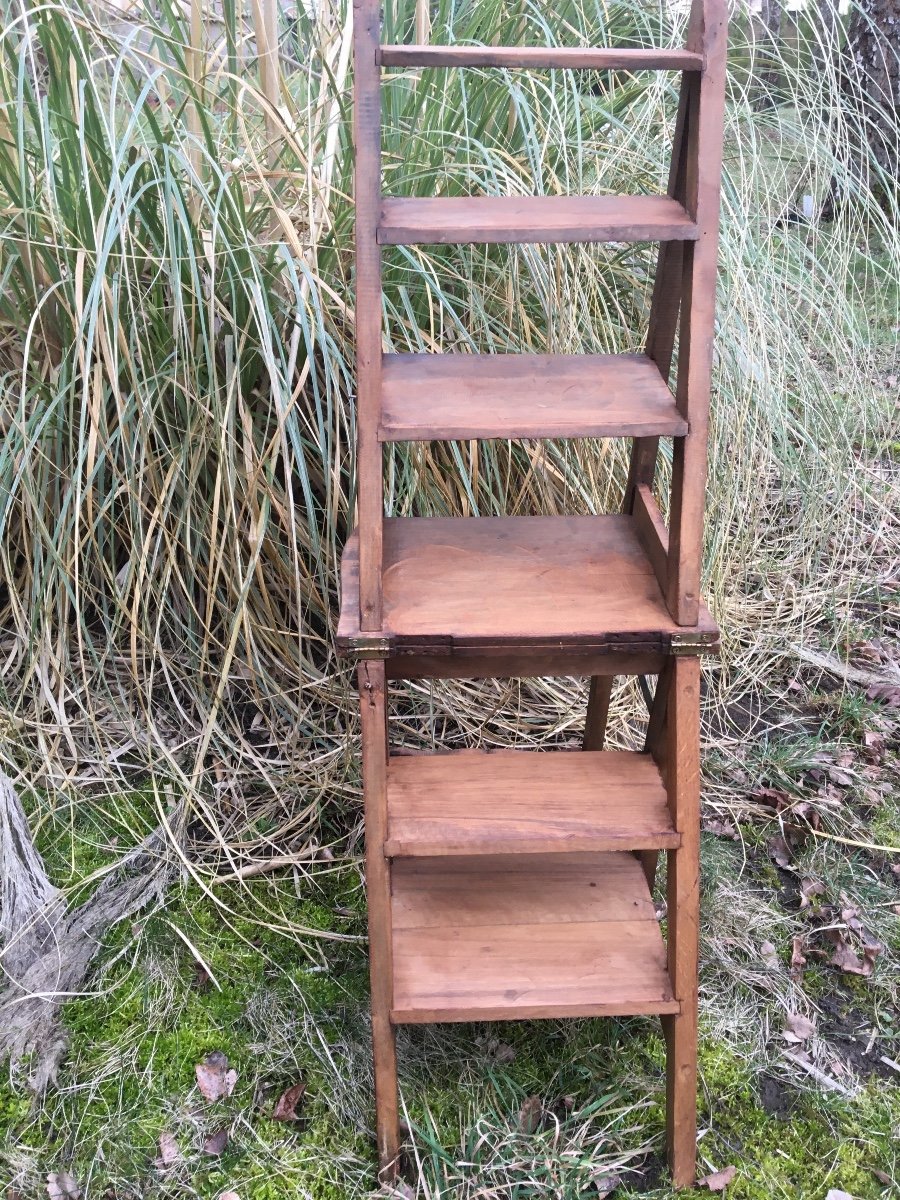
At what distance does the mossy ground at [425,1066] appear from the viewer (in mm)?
1634

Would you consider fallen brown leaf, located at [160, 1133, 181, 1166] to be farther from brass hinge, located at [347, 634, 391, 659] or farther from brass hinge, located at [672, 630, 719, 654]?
brass hinge, located at [672, 630, 719, 654]

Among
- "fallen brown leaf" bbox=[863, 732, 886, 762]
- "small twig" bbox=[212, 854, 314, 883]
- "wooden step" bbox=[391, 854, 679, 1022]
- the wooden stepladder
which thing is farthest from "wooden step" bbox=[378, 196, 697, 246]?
"fallen brown leaf" bbox=[863, 732, 886, 762]

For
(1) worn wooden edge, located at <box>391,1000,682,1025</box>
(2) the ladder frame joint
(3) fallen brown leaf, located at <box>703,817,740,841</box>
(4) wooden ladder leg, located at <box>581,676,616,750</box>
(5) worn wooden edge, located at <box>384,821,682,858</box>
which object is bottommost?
(3) fallen brown leaf, located at <box>703,817,740,841</box>

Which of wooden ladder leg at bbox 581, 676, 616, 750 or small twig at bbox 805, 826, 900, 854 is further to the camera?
small twig at bbox 805, 826, 900, 854

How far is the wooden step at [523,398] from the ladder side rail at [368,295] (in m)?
0.04

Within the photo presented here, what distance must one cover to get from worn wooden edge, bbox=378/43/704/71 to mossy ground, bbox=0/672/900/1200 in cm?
156

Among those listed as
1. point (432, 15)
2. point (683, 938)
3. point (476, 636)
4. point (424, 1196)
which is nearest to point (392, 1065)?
point (424, 1196)

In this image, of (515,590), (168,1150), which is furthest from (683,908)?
(168,1150)

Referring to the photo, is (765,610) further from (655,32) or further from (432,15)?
(432,15)

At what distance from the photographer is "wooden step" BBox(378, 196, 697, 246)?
122 centimetres

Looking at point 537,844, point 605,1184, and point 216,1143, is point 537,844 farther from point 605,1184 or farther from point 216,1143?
point 216,1143

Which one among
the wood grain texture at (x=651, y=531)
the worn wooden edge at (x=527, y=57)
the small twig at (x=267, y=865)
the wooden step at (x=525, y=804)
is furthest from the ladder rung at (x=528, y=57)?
the small twig at (x=267, y=865)

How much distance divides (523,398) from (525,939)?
91 cm

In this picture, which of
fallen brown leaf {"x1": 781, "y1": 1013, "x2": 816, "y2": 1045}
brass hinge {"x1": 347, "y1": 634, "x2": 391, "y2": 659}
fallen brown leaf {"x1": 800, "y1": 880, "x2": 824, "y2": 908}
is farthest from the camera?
fallen brown leaf {"x1": 800, "y1": 880, "x2": 824, "y2": 908}
